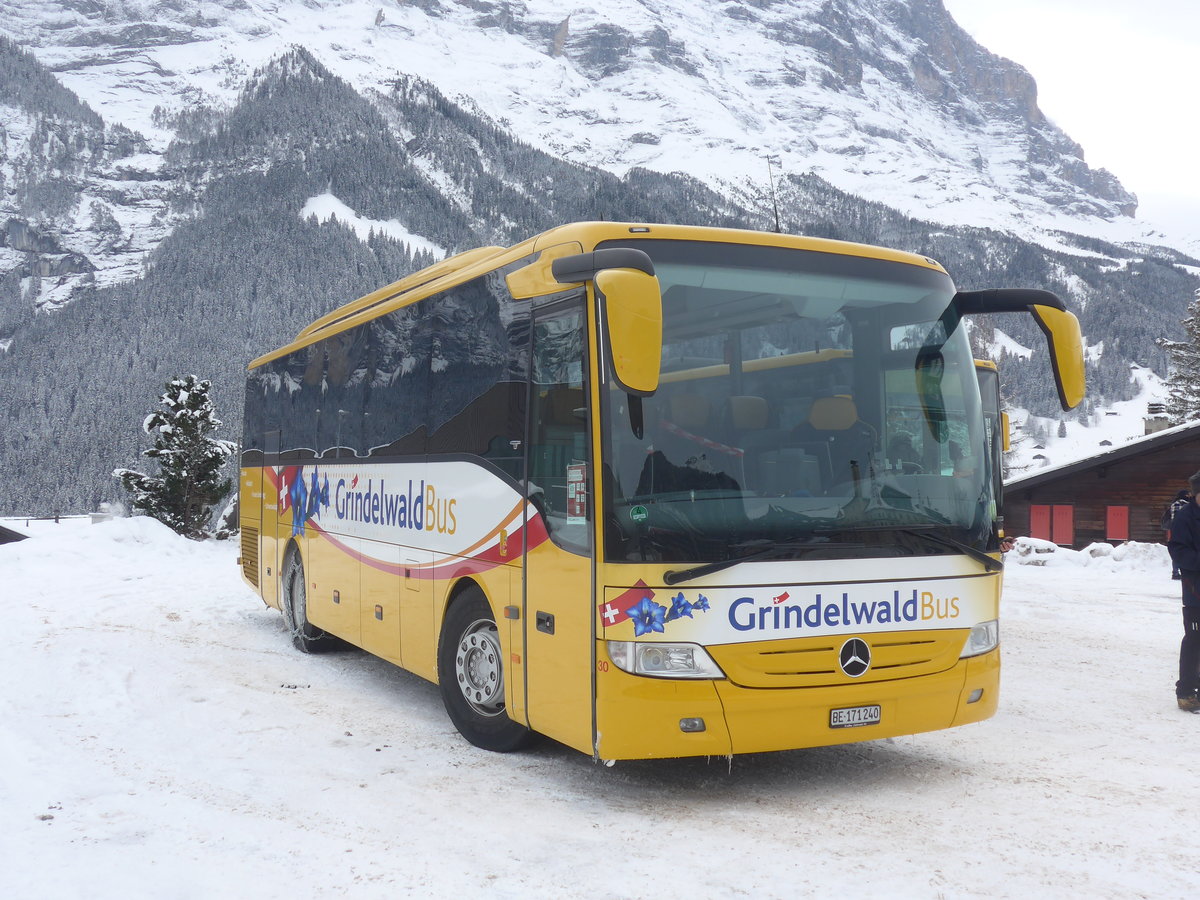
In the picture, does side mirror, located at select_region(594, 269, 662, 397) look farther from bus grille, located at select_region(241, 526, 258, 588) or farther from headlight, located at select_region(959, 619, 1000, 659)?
bus grille, located at select_region(241, 526, 258, 588)

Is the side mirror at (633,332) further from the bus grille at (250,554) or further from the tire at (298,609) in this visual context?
the bus grille at (250,554)

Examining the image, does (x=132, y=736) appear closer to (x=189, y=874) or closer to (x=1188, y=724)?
(x=189, y=874)

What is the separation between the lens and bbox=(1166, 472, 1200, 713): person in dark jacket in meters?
7.92

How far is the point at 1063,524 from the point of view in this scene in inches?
1253

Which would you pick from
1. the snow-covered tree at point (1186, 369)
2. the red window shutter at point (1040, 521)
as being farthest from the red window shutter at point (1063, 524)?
the snow-covered tree at point (1186, 369)

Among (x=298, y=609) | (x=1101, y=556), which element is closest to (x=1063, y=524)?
(x=1101, y=556)

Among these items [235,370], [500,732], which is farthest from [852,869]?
[235,370]

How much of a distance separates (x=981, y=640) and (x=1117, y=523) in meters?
27.6

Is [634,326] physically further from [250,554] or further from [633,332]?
[250,554]

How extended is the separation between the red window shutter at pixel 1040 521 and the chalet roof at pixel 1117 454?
2.28ft

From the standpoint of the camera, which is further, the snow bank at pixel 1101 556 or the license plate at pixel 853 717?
the snow bank at pixel 1101 556

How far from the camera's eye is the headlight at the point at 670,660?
17.1 ft

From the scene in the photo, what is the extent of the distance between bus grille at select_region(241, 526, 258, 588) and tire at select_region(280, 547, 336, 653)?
140cm

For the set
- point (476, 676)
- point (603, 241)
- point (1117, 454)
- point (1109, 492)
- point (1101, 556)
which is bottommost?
point (1109, 492)
